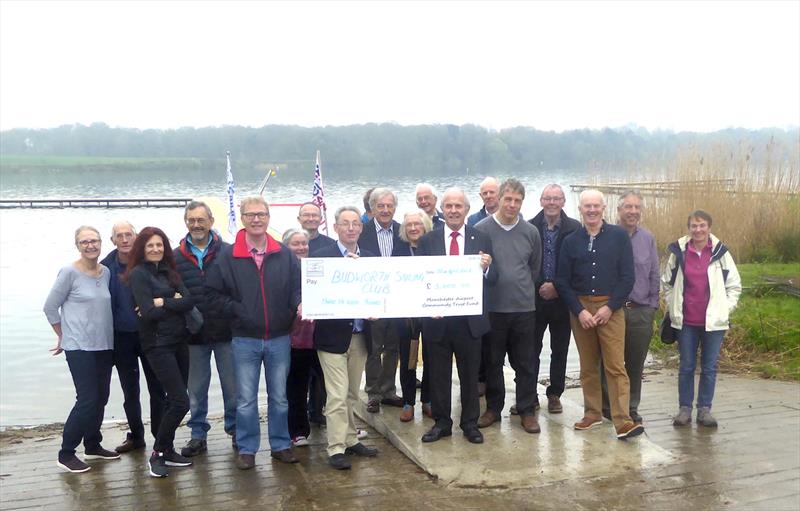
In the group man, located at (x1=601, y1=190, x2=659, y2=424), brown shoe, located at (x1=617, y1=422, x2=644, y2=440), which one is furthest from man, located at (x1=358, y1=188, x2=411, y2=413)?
brown shoe, located at (x1=617, y1=422, x2=644, y2=440)

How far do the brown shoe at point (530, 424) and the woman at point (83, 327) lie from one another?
10.5 ft

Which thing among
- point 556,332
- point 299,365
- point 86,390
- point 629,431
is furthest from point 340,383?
point 629,431

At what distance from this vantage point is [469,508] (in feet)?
14.9

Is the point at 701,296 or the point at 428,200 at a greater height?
the point at 428,200

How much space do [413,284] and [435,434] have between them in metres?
1.17

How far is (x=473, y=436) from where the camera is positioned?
18.0ft

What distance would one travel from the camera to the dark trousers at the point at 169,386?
5.11 meters

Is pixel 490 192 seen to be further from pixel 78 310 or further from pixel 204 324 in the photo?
pixel 78 310

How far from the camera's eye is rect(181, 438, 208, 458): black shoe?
5.65m

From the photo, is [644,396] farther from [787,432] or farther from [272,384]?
[272,384]

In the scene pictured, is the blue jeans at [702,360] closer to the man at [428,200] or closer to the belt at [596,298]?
the belt at [596,298]

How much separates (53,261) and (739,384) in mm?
27700

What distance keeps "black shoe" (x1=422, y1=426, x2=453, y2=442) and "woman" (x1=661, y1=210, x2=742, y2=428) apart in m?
2.10

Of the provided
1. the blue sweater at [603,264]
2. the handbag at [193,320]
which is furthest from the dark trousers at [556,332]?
the handbag at [193,320]
